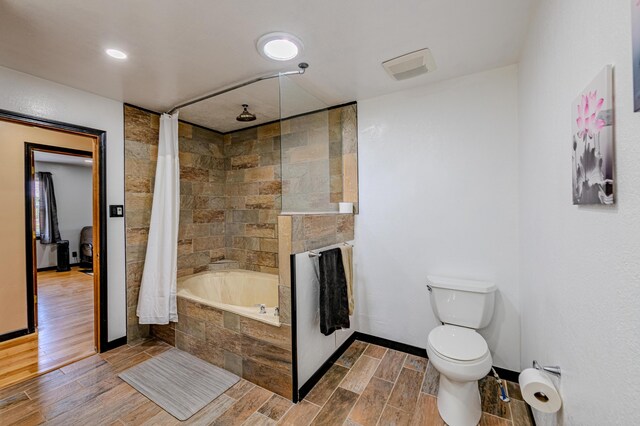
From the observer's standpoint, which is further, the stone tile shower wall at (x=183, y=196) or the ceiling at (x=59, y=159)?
the ceiling at (x=59, y=159)

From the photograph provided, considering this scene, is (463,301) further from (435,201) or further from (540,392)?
(540,392)

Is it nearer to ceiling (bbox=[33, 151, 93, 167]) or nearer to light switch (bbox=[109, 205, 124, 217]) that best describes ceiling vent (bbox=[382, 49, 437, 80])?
light switch (bbox=[109, 205, 124, 217])

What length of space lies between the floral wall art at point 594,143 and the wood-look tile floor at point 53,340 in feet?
12.1

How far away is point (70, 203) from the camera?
638cm

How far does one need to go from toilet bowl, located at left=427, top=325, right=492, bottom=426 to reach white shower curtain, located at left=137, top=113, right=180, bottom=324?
234 cm

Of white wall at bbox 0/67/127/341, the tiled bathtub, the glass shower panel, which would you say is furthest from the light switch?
the glass shower panel

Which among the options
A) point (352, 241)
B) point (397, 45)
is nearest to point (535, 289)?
point (352, 241)

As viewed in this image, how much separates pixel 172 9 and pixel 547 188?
84.7 inches

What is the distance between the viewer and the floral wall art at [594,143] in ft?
2.54

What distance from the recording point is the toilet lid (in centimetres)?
169

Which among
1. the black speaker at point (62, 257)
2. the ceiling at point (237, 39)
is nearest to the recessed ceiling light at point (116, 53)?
the ceiling at point (237, 39)

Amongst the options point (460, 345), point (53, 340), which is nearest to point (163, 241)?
point (53, 340)

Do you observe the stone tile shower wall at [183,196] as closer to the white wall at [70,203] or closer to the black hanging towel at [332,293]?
the black hanging towel at [332,293]

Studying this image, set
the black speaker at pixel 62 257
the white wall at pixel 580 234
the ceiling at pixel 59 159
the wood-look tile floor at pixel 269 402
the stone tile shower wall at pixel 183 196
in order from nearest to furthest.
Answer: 1. the white wall at pixel 580 234
2. the wood-look tile floor at pixel 269 402
3. the stone tile shower wall at pixel 183 196
4. the ceiling at pixel 59 159
5. the black speaker at pixel 62 257
